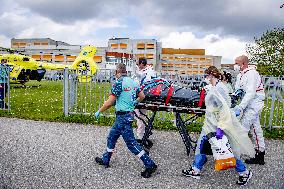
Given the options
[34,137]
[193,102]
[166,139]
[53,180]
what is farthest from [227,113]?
[34,137]

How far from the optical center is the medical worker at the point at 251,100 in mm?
5793

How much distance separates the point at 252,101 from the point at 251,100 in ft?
0.21

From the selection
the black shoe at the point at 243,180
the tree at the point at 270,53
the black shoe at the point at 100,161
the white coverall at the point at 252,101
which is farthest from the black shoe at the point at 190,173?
the tree at the point at 270,53

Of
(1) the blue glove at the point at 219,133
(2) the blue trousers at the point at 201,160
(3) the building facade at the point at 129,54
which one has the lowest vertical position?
(2) the blue trousers at the point at 201,160

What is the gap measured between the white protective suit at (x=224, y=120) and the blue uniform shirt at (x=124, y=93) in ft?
3.98

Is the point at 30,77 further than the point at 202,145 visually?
Yes

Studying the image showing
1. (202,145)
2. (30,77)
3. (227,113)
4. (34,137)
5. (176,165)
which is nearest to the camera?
(227,113)

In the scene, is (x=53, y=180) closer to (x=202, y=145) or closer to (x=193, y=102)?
(x=202, y=145)

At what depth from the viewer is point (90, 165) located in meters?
5.66

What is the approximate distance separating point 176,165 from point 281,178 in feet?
5.71

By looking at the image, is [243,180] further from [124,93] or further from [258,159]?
[124,93]

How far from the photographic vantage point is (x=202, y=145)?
5121 mm

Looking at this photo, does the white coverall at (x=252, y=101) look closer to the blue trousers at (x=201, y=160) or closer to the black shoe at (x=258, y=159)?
the black shoe at (x=258, y=159)

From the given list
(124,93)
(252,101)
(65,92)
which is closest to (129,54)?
(65,92)
